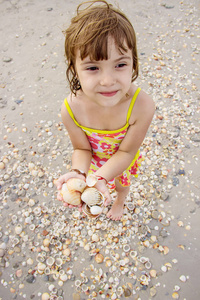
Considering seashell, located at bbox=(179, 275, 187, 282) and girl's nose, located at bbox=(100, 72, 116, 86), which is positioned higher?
girl's nose, located at bbox=(100, 72, 116, 86)

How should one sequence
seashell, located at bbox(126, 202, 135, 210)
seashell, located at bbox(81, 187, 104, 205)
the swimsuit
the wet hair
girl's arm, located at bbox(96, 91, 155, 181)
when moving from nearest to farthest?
the wet hair < seashell, located at bbox(81, 187, 104, 205) < girl's arm, located at bbox(96, 91, 155, 181) < the swimsuit < seashell, located at bbox(126, 202, 135, 210)

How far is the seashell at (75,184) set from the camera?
1.48 meters

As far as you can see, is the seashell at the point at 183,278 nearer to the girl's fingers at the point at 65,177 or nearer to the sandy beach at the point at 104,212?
the sandy beach at the point at 104,212

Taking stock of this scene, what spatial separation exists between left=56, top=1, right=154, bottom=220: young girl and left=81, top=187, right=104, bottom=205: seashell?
0.43 ft

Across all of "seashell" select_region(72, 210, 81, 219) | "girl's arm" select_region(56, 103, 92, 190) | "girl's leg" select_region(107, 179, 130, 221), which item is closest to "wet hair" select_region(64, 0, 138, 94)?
"girl's arm" select_region(56, 103, 92, 190)

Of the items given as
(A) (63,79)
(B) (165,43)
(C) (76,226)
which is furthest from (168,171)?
(B) (165,43)

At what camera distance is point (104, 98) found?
137 cm

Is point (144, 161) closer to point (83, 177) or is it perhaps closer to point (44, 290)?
point (83, 177)

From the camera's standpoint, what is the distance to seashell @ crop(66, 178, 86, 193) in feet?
4.87

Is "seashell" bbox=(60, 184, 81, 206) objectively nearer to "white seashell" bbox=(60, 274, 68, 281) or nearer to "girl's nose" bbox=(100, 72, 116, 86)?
"girl's nose" bbox=(100, 72, 116, 86)

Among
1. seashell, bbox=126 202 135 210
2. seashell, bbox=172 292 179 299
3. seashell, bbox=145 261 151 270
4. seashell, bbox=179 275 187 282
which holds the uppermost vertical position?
seashell, bbox=126 202 135 210

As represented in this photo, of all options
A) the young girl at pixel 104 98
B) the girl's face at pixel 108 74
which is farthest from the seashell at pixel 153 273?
the girl's face at pixel 108 74

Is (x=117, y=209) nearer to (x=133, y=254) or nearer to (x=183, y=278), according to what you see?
(x=133, y=254)

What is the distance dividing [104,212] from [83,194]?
1.25 metres
